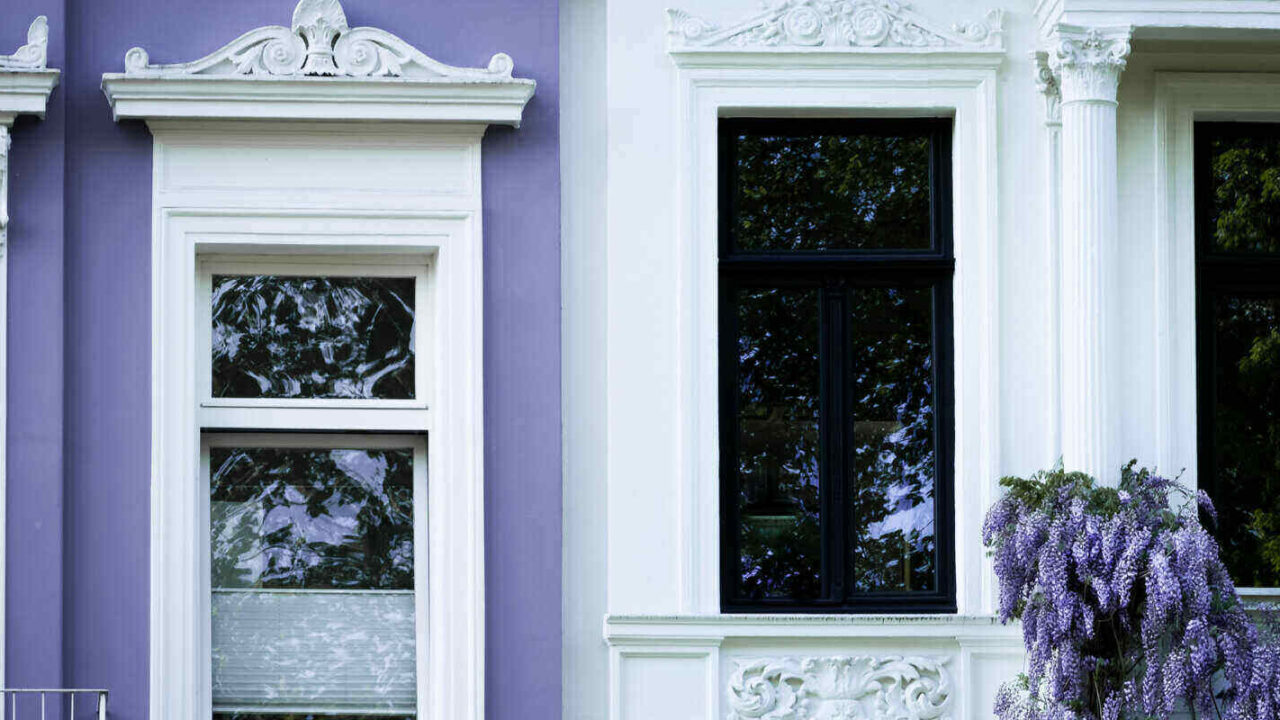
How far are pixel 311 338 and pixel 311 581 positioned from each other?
1.07 m

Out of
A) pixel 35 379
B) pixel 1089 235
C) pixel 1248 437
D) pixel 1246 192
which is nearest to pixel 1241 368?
pixel 1248 437

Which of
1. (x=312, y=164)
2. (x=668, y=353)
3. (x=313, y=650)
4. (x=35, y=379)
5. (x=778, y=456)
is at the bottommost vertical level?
(x=313, y=650)

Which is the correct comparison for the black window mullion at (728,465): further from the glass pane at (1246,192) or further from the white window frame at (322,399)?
the glass pane at (1246,192)

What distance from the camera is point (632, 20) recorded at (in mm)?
9055

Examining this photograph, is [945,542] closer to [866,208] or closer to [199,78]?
[866,208]

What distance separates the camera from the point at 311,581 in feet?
29.4

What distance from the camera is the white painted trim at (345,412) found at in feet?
28.4

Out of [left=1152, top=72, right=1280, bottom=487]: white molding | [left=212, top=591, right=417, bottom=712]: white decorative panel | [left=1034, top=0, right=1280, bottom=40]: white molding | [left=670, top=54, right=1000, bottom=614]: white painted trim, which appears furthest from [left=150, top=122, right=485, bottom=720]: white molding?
[left=1152, top=72, right=1280, bottom=487]: white molding

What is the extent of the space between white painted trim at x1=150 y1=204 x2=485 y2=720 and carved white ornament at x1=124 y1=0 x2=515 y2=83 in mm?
554

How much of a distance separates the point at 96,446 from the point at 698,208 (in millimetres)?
2787

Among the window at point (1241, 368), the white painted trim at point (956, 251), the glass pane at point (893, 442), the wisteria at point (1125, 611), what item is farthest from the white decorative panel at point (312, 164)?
the window at point (1241, 368)

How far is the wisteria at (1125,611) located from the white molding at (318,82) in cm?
290

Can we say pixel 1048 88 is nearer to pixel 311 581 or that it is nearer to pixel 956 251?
pixel 956 251

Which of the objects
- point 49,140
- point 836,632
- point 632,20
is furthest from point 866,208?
point 49,140
